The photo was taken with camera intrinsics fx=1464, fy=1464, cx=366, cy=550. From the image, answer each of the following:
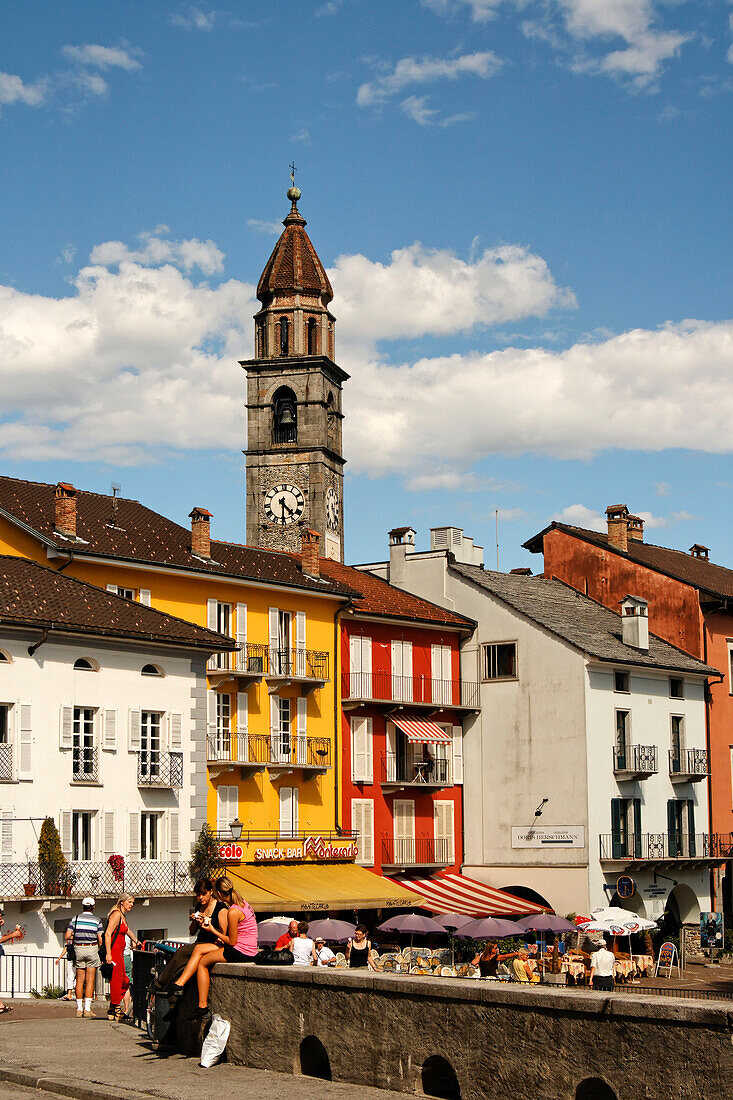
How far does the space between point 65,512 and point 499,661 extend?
16454 mm

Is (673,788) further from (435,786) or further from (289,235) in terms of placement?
(289,235)

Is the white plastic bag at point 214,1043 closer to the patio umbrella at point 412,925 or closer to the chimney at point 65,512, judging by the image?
the patio umbrella at point 412,925

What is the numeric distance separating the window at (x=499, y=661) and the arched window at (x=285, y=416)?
130 ft

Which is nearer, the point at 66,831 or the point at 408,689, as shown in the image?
the point at 66,831

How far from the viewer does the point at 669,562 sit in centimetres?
6069

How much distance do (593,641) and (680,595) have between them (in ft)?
22.6

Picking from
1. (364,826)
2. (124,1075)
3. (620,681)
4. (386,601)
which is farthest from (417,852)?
(124,1075)

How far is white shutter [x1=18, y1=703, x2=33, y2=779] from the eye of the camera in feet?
107

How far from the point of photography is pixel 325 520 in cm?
8438

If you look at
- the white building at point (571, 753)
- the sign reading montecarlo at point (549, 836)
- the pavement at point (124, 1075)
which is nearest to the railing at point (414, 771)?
the white building at point (571, 753)

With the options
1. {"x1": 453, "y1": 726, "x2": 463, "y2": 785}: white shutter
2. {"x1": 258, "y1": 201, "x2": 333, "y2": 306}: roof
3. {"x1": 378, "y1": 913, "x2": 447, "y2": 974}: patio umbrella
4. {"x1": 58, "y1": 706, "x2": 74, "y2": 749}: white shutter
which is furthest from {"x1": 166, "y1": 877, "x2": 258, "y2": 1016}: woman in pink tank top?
{"x1": 258, "y1": 201, "x2": 333, "y2": 306}: roof

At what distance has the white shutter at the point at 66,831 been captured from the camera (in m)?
33.5

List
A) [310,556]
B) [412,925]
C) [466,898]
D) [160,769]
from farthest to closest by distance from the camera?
[310,556], [466,898], [412,925], [160,769]

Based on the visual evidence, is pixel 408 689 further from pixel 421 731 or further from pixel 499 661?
pixel 499 661
